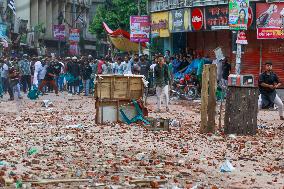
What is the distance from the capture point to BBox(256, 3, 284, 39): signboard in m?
30.8

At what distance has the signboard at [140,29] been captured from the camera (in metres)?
39.0

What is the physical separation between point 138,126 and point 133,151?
4444 mm

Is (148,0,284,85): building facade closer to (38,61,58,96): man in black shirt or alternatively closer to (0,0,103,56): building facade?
(38,61,58,96): man in black shirt

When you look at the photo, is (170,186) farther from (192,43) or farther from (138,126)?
(192,43)

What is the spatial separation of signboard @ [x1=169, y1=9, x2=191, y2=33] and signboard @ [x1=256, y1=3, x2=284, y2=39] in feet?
13.1

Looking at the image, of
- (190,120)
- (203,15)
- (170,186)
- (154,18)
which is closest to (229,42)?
(203,15)

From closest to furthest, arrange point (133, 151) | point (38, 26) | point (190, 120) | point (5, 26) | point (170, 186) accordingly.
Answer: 1. point (170, 186)
2. point (133, 151)
3. point (190, 120)
4. point (5, 26)
5. point (38, 26)

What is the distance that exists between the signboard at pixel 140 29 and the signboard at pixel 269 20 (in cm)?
908

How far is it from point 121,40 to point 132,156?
30.0m

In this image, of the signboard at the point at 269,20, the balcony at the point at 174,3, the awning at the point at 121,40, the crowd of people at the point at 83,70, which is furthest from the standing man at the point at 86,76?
the signboard at the point at 269,20

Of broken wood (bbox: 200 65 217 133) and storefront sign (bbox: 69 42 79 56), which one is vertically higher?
storefront sign (bbox: 69 42 79 56)

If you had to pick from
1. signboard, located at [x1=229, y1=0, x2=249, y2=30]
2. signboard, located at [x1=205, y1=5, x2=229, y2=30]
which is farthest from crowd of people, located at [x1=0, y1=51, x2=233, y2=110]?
signboard, located at [x1=229, y1=0, x2=249, y2=30]

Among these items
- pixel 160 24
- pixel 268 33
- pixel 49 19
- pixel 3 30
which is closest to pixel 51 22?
pixel 49 19

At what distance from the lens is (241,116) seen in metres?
15.6
